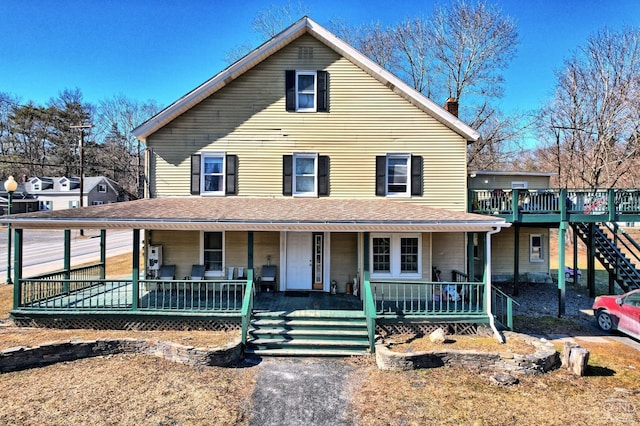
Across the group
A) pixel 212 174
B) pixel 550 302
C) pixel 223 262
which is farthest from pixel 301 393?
pixel 550 302

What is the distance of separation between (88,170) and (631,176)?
71.7 m

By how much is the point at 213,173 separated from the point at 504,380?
35.3 feet

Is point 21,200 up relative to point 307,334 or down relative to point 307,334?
up

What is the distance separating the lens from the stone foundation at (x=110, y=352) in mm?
7613

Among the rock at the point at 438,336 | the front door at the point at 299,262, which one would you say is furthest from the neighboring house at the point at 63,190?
the rock at the point at 438,336

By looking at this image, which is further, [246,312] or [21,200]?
[21,200]

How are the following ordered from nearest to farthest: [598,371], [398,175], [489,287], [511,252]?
[598,371], [489,287], [398,175], [511,252]

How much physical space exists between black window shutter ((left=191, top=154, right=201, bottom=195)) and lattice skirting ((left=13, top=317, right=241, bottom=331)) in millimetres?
4802

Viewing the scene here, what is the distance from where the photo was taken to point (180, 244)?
12242 millimetres

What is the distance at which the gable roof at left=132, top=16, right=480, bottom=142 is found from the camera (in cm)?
1210

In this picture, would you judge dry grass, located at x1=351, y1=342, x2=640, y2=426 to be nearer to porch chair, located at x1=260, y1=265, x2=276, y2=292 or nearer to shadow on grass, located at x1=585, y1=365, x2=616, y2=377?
shadow on grass, located at x1=585, y1=365, x2=616, y2=377

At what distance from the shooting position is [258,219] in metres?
9.53

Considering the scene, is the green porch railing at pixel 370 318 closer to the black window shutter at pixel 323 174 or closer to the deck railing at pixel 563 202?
the black window shutter at pixel 323 174

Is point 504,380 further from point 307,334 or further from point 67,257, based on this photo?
point 67,257
